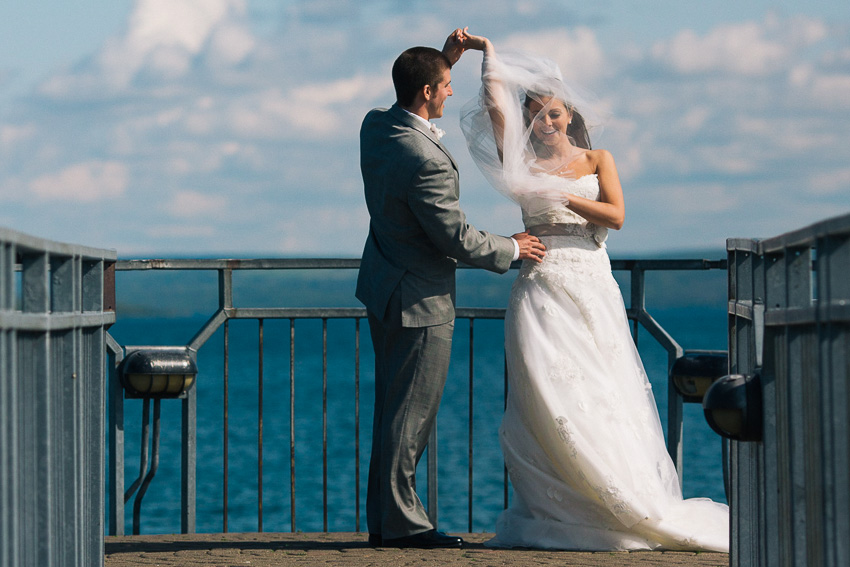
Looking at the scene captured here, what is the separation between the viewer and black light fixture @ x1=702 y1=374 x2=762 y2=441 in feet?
9.93

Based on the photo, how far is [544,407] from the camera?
4723mm

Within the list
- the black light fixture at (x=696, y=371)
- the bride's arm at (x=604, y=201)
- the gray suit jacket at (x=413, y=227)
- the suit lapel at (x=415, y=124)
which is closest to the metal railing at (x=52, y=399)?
the gray suit jacket at (x=413, y=227)

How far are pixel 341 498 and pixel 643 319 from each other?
37.5 metres

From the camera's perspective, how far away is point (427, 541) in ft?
15.5

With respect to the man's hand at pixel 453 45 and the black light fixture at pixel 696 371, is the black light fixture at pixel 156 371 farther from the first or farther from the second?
the black light fixture at pixel 696 371

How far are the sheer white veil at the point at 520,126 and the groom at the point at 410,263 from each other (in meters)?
0.27

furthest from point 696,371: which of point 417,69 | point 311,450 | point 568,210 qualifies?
point 311,450

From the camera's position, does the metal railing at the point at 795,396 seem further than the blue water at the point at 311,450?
No

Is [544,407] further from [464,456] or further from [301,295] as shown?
[301,295]

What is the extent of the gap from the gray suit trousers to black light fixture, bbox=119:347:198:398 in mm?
1146

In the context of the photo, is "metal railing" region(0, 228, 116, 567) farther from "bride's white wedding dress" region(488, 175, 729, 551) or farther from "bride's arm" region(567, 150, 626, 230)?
"bride's arm" region(567, 150, 626, 230)

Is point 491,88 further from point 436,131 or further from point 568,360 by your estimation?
point 568,360

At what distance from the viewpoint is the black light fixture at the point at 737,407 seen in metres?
3.03

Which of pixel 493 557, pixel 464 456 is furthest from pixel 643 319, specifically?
pixel 464 456
